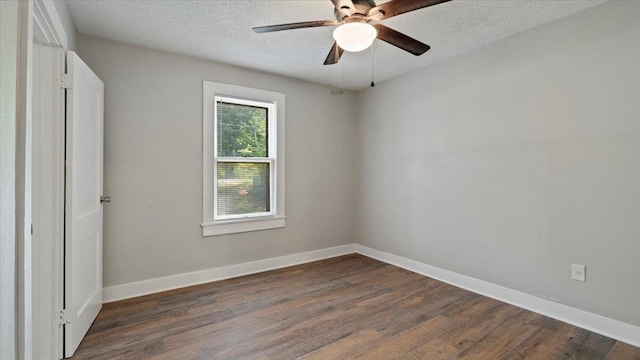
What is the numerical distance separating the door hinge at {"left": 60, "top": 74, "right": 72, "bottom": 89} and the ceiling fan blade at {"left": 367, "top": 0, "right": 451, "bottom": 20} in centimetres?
197

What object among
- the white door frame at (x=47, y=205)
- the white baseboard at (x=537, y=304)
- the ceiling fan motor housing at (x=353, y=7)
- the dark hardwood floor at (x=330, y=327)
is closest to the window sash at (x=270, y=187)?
the dark hardwood floor at (x=330, y=327)

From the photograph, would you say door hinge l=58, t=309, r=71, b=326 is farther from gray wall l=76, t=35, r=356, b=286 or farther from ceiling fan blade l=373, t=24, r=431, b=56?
ceiling fan blade l=373, t=24, r=431, b=56

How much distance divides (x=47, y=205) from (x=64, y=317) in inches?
29.4

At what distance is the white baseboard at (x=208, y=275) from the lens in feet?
9.37

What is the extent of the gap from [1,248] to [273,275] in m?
2.71

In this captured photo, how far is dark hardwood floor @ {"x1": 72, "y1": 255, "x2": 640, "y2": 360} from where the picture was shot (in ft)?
6.66

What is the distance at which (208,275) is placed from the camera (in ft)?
10.9

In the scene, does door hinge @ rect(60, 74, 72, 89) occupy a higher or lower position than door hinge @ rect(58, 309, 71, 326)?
higher

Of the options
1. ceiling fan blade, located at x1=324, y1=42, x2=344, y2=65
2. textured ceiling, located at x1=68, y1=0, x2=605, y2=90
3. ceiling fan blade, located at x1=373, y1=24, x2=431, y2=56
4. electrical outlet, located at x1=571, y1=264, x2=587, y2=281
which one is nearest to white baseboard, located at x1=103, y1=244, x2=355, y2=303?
textured ceiling, located at x1=68, y1=0, x2=605, y2=90

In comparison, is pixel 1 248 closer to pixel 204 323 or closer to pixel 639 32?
pixel 204 323

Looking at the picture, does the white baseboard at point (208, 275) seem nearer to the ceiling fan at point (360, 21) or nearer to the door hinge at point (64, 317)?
the door hinge at point (64, 317)

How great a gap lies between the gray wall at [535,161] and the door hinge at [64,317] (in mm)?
3284

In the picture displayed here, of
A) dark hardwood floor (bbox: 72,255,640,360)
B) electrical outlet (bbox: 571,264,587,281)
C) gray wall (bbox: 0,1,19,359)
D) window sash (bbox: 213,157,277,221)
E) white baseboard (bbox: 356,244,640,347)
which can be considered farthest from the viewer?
window sash (bbox: 213,157,277,221)

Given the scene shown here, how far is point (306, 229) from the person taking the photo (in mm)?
4070
